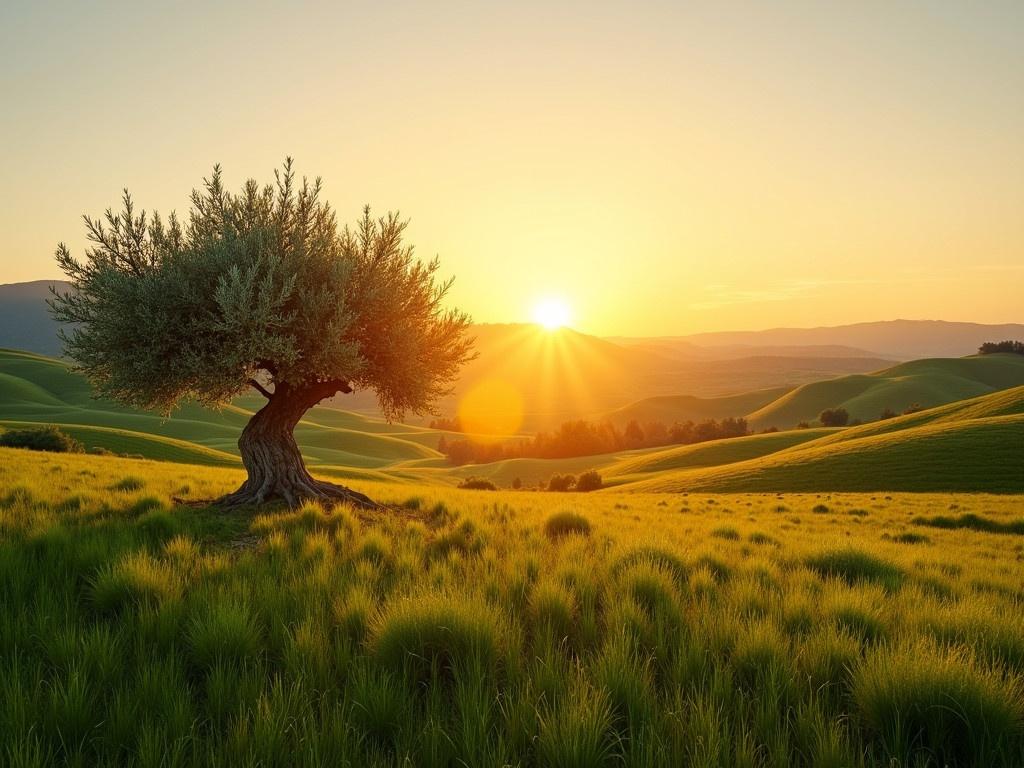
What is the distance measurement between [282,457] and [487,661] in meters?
12.2

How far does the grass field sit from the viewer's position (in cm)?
313

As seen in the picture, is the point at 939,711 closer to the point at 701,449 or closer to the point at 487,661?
the point at 487,661

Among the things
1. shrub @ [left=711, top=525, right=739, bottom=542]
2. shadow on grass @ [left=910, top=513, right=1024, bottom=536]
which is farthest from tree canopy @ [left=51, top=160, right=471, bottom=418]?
shadow on grass @ [left=910, top=513, right=1024, bottom=536]

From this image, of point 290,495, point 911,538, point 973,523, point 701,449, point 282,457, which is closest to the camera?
point 290,495

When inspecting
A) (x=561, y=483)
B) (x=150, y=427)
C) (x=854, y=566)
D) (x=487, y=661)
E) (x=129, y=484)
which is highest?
(x=487, y=661)

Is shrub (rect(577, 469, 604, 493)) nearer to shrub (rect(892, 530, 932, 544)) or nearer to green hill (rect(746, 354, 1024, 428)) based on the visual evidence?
shrub (rect(892, 530, 932, 544))

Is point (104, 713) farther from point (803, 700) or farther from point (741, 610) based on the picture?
point (741, 610)

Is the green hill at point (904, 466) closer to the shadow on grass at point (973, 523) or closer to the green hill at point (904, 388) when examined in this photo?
the shadow on grass at point (973, 523)

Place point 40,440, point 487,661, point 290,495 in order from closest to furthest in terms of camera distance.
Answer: point 487,661
point 290,495
point 40,440

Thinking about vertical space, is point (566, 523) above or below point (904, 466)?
above

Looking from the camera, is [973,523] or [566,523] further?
[973,523]

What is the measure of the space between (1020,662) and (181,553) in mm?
8982

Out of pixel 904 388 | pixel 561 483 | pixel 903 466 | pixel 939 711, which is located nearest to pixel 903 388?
pixel 904 388

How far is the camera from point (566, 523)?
1238 cm
